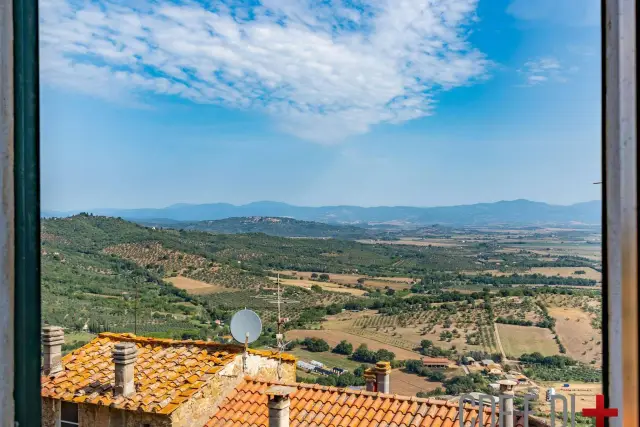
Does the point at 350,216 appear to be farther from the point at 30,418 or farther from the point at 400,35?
the point at 30,418

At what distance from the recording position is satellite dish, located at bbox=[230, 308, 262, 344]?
11.3ft

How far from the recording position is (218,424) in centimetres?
337

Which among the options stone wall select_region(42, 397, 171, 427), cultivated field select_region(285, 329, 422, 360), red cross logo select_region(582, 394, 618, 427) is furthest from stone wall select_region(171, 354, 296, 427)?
red cross logo select_region(582, 394, 618, 427)

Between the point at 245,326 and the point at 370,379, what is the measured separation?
44.1 inches

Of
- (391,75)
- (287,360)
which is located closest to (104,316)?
(287,360)

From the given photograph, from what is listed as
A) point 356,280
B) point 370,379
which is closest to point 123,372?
point 370,379

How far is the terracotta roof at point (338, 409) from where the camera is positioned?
3.17 meters

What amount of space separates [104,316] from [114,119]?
6.97 feet

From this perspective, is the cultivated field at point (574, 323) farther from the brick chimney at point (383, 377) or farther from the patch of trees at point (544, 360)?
the brick chimney at point (383, 377)

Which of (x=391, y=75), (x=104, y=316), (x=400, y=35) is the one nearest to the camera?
(x=400, y=35)

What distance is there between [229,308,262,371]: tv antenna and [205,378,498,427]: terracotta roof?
47 centimetres

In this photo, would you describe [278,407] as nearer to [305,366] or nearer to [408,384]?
[408,384]

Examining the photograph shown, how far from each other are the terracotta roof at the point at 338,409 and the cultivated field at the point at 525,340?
573mm

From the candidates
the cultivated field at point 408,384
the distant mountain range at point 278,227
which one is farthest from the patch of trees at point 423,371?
the distant mountain range at point 278,227
